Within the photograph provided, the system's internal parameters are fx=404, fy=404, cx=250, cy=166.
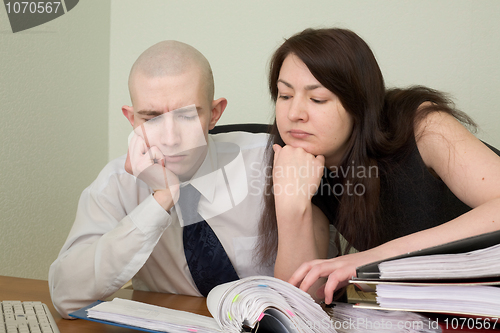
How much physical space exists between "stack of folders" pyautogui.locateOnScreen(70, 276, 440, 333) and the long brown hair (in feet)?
1.25

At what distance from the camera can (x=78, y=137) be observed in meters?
1.71

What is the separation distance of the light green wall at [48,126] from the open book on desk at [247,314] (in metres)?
0.94

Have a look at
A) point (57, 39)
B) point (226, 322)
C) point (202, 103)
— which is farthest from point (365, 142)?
point (57, 39)

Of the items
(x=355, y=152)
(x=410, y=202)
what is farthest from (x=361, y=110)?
(x=410, y=202)

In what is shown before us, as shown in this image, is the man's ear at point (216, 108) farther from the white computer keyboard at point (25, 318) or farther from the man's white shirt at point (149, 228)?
the white computer keyboard at point (25, 318)

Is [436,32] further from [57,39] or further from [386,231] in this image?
[57,39]

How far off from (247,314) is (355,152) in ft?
1.90

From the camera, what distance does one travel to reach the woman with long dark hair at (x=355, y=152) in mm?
929

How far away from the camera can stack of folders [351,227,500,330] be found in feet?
1.69

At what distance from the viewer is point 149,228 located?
0.89 meters

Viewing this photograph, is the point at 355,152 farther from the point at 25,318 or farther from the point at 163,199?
the point at 25,318

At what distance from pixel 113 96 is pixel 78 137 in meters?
0.30

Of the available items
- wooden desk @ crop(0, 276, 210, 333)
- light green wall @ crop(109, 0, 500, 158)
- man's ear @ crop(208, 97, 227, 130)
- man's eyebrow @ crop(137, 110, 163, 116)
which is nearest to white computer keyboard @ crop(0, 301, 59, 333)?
wooden desk @ crop(0, 276, 210, 333)

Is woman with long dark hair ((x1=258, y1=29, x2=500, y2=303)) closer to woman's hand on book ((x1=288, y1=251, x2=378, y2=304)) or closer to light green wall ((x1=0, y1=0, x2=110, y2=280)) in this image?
woman's hand on book ((x1=288, y1=251, x2=378, y2=304))
